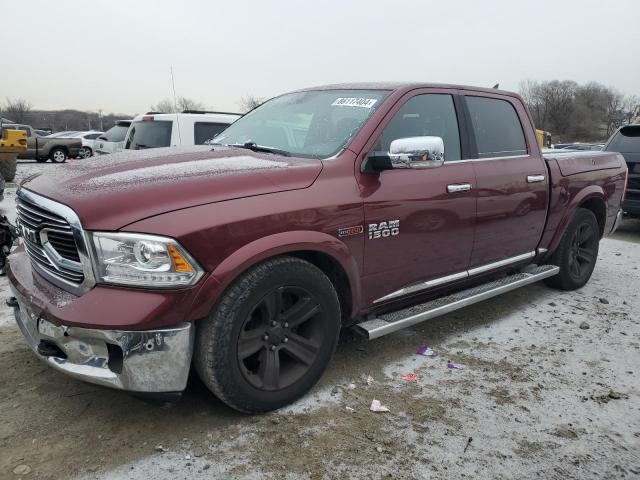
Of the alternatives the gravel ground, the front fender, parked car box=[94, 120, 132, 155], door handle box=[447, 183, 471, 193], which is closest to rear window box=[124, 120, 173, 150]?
parked car box=[94, 120, 132, 155]

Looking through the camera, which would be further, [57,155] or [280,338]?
[57,155]

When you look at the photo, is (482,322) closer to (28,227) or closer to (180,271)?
(180,271)

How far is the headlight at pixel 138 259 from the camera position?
7.32 ft

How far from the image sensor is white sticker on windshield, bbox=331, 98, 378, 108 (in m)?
3.33

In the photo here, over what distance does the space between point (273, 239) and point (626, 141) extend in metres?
8.10

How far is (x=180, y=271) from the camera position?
2277mm

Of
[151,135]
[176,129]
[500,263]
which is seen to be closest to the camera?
[500,263]

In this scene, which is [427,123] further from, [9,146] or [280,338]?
[9,146]

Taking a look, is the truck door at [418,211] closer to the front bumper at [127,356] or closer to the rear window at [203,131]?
the front bumper at [127,356]

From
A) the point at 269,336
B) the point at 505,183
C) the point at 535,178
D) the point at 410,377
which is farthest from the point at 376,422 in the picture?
the point at 535,178

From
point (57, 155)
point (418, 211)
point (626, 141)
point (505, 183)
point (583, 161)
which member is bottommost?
point (57, 155)

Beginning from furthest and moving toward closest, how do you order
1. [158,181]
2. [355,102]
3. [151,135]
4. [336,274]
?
[151,135]
[355,102]
[336,274]
[158,181]

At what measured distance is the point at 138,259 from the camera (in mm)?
2244

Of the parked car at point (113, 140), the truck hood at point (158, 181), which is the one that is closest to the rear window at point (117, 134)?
the parked car at point (113, 140)
